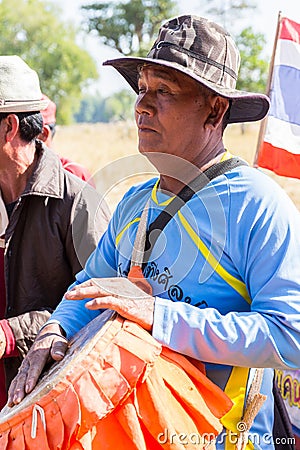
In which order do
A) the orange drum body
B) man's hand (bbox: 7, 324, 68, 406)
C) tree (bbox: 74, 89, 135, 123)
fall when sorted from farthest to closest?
tree (bbox: 74, 89, 135, 123), man's hand (bbox: 7, 324, 68, 406), the orange drum body

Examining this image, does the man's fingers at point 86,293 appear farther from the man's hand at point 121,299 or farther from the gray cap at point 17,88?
→ the gray cap at point 17,88

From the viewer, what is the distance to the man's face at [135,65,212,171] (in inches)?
84.7

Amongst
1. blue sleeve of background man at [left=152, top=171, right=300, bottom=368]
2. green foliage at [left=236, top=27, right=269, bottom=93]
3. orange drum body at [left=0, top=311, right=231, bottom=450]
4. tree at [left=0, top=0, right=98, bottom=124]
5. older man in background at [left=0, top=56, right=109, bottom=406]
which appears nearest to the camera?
orange drum body at [left=0, top=311, right=231, bottom=450]

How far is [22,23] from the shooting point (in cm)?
5853

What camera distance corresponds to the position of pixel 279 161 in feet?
16.0

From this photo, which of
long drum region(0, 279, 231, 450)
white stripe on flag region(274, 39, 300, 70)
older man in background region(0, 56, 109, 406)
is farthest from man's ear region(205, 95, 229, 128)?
white stripe on flag region(274, 39, 300, 70)

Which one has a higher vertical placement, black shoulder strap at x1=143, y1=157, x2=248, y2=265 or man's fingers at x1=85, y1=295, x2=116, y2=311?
black shoulder strap at x1=143, y1=157, x2=248, y2=265

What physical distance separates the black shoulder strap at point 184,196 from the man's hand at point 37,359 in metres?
0.36

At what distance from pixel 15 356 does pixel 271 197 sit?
1.51 m

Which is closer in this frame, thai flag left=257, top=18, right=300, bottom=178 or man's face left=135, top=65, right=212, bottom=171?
man's face left=135, top=65, right=212, bottom=171

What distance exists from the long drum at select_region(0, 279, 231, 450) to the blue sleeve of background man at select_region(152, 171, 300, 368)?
0.07 meters

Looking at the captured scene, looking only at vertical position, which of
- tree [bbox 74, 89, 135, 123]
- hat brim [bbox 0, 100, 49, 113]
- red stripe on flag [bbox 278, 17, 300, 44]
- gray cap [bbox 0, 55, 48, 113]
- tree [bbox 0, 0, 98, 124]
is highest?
gray cap [bbox 0, 55, 48, 113]

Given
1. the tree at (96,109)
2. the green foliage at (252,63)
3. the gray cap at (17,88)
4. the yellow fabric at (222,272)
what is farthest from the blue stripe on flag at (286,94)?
the tree at (96,109)

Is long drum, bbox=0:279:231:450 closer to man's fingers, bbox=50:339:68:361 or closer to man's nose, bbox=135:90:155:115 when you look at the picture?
man's fingers, bbox=50:339:68:361
